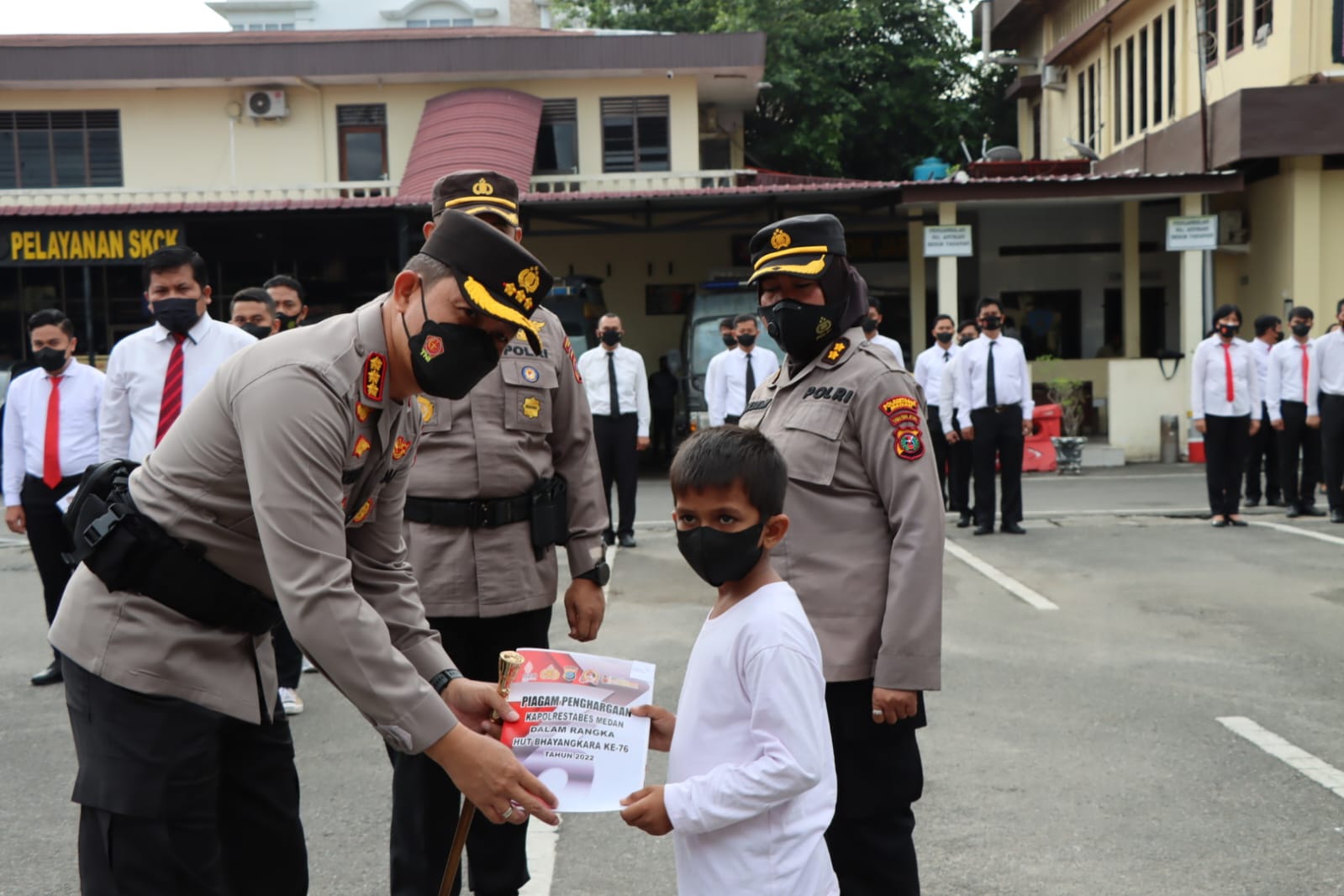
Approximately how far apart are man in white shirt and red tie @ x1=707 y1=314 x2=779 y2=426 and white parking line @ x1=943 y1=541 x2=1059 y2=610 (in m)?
2.61

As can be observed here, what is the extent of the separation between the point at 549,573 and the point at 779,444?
0.98 meters

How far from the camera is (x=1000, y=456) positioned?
12.5m

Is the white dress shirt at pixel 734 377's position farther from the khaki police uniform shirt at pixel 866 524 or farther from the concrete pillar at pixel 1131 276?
the concrete pillar at pixel 1131 276

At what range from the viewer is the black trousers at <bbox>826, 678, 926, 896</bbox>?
10.7 feet

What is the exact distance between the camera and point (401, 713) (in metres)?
2.54

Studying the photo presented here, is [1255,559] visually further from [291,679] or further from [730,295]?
[730,295]

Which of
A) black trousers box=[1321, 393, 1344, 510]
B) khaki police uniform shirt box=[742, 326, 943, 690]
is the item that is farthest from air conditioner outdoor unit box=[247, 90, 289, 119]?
khaki police uniform shirt box=[742, 326, 943, 690]

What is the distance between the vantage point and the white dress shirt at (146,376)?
20.1 ft

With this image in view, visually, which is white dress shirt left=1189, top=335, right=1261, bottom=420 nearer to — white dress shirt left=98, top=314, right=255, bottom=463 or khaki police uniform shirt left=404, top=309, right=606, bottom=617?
white dress shirt left=98, top=314, right=255, bottom=463

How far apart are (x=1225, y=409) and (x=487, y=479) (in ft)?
35.1

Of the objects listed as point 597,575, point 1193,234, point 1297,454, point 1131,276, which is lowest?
point 1297,454

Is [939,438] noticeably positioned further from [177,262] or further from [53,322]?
[177,262]

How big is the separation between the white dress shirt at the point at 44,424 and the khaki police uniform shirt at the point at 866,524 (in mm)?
5208

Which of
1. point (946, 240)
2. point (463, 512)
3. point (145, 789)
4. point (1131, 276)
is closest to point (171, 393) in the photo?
point (463, 512)
